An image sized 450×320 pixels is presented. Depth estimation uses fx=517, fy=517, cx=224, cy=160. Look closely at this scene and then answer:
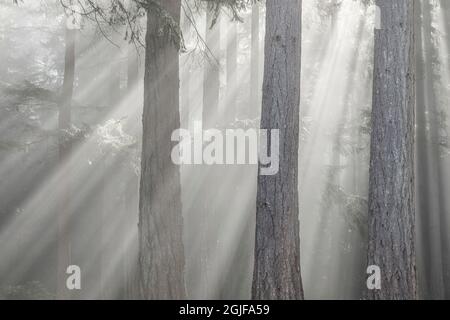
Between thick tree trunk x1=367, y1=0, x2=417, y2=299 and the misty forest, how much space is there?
20mm


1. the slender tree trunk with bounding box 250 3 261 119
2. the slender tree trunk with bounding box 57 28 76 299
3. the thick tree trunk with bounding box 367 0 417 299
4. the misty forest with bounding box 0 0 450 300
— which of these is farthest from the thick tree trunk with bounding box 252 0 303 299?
the slender tree trunk with bounding box 250 3 261 119

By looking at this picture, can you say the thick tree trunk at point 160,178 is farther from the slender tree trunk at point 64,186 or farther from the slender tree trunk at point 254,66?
the slender tree trunk at point 254,66

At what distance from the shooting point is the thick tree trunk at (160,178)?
8117 millimetres

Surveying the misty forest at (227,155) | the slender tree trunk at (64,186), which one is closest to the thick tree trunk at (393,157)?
the misty forest at (227,155)

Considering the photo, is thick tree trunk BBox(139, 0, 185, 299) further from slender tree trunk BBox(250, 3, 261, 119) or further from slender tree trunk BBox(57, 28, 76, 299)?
slender tree trunk BBox(250, 3, 261, 119)

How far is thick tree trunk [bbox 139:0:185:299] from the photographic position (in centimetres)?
812

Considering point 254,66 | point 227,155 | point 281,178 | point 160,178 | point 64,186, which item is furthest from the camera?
point 254,66

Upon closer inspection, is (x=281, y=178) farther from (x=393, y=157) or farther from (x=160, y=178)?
(x=160, y=178)

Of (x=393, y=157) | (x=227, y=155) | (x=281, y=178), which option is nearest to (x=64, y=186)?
(x=227, y=155)

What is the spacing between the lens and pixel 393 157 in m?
7.04

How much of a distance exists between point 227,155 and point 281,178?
344 inches

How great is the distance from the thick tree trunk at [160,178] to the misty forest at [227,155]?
1.0 inches
